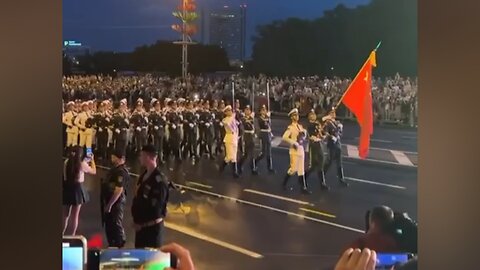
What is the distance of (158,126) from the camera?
2.50 m

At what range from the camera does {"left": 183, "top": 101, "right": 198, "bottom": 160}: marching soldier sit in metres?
2.51

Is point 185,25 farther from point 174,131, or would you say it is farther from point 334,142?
point 334,142

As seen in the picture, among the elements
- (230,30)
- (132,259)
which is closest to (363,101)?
(230,30)

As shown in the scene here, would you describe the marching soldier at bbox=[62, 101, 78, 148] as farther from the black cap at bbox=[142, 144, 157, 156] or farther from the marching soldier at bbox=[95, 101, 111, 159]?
the black cap at bbox=[142, 144, 157, 156]

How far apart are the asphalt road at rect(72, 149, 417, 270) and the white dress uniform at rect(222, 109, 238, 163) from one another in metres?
0.05

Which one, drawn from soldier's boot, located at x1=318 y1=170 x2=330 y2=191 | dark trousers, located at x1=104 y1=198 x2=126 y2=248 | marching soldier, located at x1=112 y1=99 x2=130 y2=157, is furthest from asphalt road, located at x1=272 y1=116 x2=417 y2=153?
dark trousers, located at x1=104 y1=198 x2=126 y2=248

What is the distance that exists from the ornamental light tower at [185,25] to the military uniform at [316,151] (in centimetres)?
52

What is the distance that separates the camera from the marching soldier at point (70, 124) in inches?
96.8
